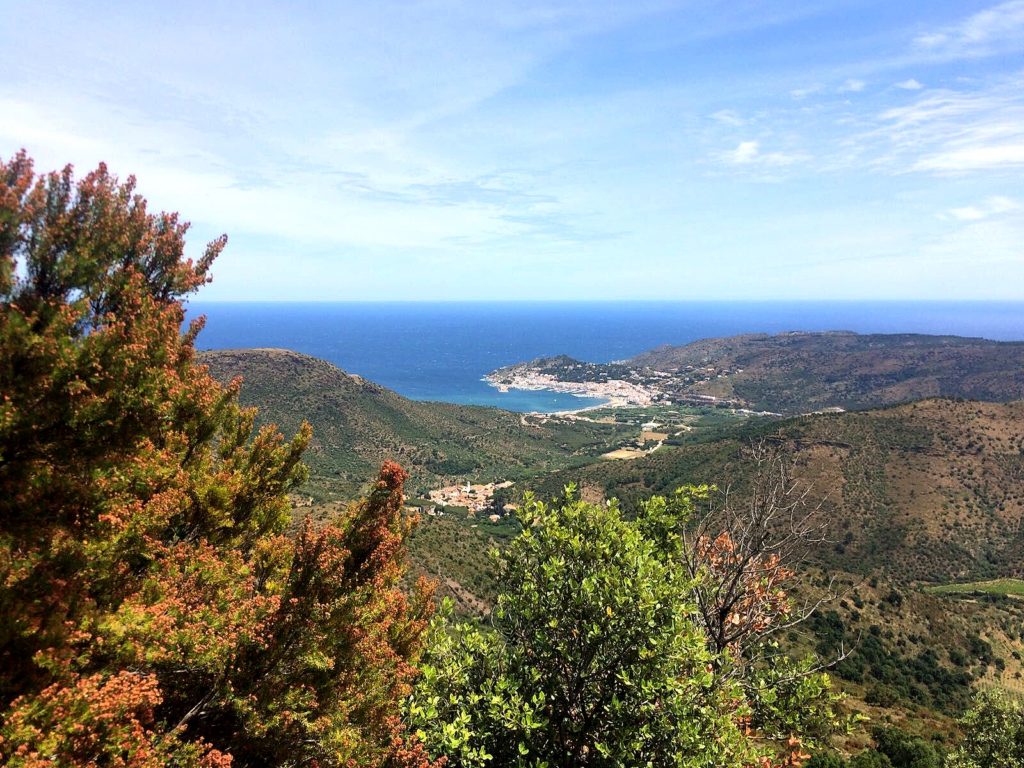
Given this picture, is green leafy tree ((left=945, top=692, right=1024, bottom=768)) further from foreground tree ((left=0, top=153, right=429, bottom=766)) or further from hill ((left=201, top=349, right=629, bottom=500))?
hill ((left=201, top=349, right=629, bottom=500))

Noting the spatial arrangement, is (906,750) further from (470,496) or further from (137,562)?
(470,496)

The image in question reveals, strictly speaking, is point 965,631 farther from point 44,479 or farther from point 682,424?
point 682,424

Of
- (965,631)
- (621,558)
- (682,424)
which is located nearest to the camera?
(621,558)

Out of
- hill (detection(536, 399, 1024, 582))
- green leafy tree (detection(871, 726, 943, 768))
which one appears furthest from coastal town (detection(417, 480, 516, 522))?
green leafy tree (detection(871, 726, 943, 768))

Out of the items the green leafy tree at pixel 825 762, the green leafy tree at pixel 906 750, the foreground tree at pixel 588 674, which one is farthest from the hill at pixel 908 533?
the foreground tree at pixel 588 674

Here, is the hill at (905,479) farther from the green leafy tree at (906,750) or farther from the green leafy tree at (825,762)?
the green leafy tree at (825,762)

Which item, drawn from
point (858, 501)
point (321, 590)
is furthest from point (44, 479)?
point (858, 501)
